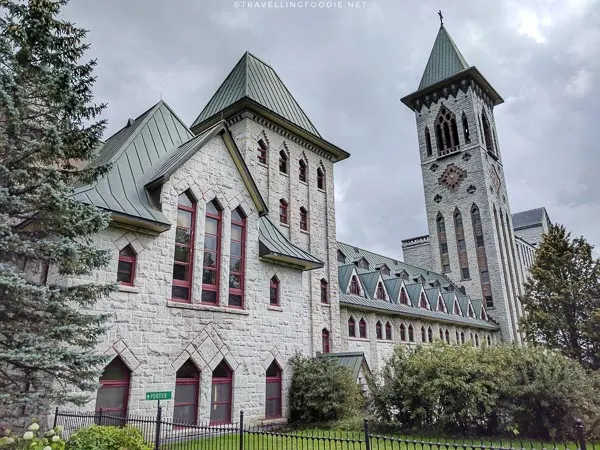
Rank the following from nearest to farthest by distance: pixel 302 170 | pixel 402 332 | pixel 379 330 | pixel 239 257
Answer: pixel 239 257, pixel 302 170, pixel 379 330, pixel 402 332

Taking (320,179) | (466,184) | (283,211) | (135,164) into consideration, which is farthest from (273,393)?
(466,184)

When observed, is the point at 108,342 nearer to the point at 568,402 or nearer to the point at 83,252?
the point at 83,252

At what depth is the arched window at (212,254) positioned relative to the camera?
1596 cm

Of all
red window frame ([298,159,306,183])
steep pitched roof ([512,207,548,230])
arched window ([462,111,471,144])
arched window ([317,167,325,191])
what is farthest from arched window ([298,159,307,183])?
steep pitched roof ([512,207,548,230])

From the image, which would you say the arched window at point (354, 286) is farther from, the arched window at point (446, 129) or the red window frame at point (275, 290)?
the arched window at point (446, 129)

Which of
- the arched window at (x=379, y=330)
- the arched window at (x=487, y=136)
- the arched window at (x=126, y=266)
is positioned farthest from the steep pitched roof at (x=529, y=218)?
the arched window at (x=126, y=266)

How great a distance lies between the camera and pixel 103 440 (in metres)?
8.45

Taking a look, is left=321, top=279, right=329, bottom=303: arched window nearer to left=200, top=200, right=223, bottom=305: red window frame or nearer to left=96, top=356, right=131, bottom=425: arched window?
left=200, top=200, right=223, bottom=305: red window frame

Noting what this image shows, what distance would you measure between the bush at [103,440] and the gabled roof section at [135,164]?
6.51 m

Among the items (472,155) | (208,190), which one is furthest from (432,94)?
(208,190)

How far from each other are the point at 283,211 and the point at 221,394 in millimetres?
10923

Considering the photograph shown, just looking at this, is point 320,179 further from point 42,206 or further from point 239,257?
point 42,206

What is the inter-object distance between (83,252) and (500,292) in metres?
48.1

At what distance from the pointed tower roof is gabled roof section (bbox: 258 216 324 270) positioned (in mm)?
6717
